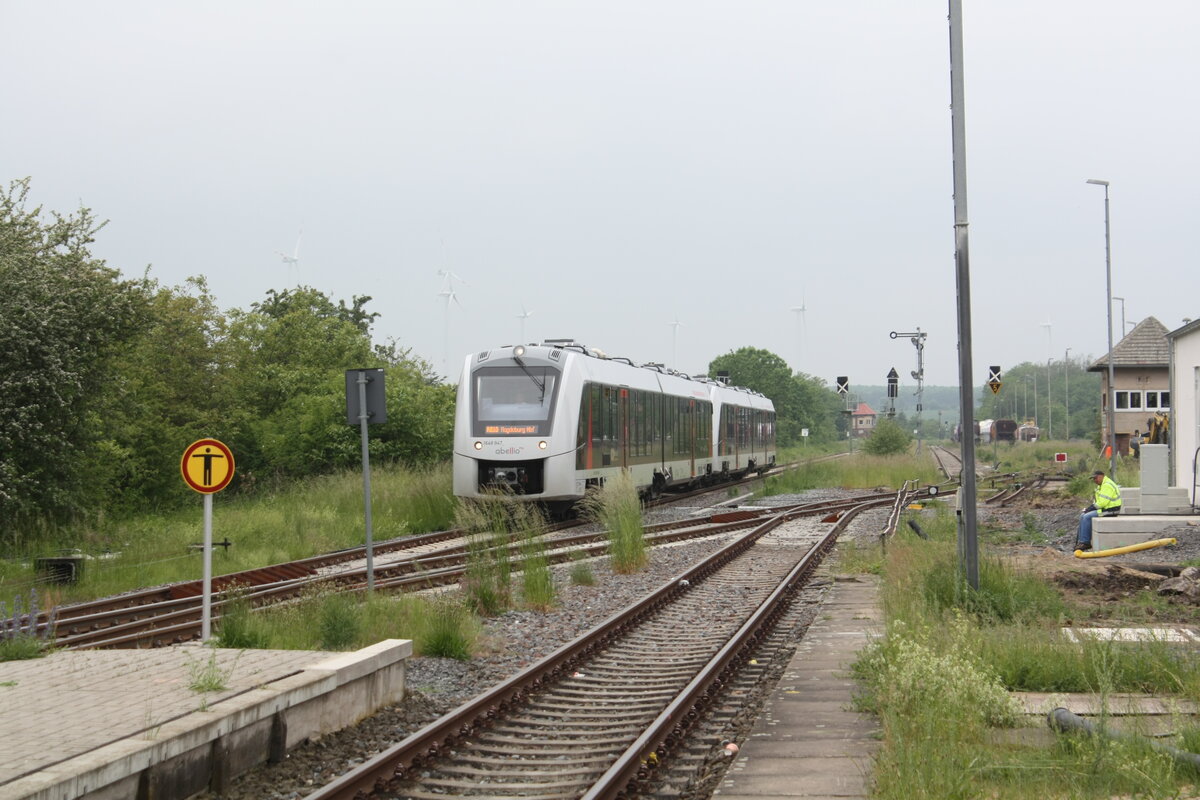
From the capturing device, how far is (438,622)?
1003cm

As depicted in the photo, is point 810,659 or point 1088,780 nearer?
point 1088,780

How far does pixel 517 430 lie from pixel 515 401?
0.57 metres

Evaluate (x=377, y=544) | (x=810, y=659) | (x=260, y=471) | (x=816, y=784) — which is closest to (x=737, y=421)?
(x=260, y=471)

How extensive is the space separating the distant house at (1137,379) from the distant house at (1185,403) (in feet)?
97.4

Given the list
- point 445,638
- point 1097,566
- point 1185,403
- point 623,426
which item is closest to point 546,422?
point 623,426

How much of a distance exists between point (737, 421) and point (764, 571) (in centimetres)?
2266

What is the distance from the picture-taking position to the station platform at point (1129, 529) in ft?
57.8

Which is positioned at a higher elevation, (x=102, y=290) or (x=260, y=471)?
(x=102, y=290)

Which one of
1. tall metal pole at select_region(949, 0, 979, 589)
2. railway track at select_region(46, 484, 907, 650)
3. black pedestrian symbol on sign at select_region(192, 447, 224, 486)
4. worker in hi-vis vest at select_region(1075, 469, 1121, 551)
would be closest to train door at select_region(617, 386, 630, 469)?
railway track at select_region(46, 484, 907, 650)

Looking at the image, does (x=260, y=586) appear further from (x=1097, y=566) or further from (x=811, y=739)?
(x=1097, y=566)

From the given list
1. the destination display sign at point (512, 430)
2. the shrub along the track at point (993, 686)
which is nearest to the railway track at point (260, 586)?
the destination display sign at point (512, 430)

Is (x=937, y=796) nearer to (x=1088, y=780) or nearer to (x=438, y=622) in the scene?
(x=1088, y=780)

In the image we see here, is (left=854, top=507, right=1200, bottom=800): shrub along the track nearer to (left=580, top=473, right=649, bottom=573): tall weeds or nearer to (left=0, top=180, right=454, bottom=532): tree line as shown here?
(left=580, top=473, right=649, bottom=573): tall weeds

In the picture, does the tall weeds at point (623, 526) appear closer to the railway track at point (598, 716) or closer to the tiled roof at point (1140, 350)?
the railway track at point (598, 716)
